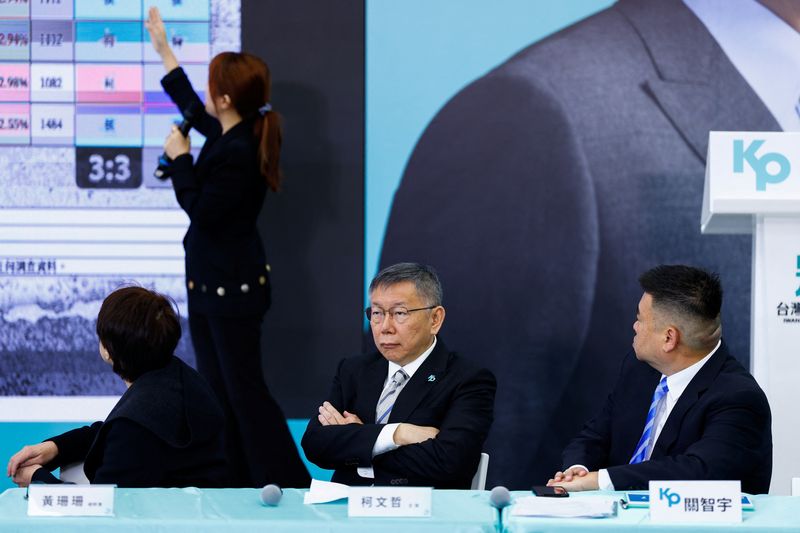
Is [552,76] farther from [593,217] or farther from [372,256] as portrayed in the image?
[372,256]

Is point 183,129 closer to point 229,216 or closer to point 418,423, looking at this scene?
point 229,216

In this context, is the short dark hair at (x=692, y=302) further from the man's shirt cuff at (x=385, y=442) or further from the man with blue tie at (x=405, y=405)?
the man's shirt cuff at (x=385, y=442)

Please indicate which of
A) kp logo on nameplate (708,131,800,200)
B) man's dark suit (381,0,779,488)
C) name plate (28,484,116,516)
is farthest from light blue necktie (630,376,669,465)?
man's dark suit (381,0,779,488)

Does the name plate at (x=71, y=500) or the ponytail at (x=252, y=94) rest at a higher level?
the ponytail at (x=252, y=94)

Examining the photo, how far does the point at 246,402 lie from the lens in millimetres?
4254

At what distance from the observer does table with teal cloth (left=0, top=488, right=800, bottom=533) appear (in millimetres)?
1959

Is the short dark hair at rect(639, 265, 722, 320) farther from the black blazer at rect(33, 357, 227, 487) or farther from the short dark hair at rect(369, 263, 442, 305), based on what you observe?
the black blazer at rect(33, 357, 227, 487)

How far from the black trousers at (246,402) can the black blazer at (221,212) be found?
0.31ft

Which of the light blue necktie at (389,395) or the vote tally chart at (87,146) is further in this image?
the vote tally chart at (87,146)

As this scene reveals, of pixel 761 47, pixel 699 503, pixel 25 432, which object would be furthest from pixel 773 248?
pixel 25 432

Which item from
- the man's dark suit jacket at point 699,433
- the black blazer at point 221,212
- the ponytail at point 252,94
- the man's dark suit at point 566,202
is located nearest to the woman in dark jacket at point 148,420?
the man's dark suit jacket at point 699,433

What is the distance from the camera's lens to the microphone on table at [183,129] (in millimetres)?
4059

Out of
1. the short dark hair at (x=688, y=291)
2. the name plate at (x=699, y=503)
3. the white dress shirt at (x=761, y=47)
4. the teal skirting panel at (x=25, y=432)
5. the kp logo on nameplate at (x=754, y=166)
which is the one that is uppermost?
the white dress shirt at (x=761, y=47)

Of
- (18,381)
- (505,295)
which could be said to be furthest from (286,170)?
(18,381)
